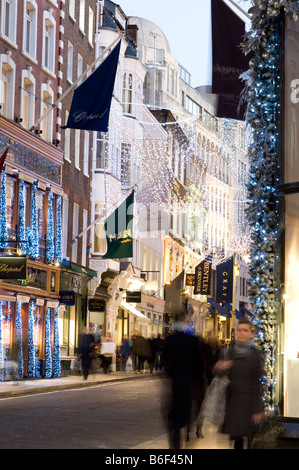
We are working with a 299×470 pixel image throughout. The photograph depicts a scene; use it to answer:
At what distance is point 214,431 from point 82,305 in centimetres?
2877

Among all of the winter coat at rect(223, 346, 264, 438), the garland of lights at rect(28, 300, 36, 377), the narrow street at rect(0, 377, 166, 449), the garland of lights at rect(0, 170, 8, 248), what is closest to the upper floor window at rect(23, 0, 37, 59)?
the garland of lights at rect(0, 170, 8, 248)

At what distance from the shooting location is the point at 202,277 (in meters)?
69.1

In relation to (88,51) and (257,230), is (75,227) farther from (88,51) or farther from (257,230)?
(257,230)

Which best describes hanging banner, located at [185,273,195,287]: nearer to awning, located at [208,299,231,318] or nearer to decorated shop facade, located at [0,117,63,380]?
awning, located at [208,299,231,318]

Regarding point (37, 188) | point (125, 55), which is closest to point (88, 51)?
point (125, 55)

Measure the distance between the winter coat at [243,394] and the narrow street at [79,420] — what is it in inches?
157

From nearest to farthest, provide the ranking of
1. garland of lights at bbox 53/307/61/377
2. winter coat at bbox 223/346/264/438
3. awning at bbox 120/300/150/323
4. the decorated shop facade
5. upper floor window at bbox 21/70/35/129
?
1. winter coat at bbox 223/346/264/438
2. the decorated shop facade
3. upper floor window at bbox 21/70/35/129
4. garland of lights at bbox 53/307/61/377
5. awning at bbox 120/300/150/323

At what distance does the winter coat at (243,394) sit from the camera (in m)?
10.1

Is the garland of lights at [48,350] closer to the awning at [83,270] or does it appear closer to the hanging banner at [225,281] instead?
the awning at [83,270]

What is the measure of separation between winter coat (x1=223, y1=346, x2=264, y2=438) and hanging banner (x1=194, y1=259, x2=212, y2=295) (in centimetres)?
5807

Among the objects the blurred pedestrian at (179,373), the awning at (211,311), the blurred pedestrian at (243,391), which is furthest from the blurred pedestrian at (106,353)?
the awning at (211,311)

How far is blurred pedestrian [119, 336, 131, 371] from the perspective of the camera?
49.3 m

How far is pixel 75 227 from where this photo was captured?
4469 cm

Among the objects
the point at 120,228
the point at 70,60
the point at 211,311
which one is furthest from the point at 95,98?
the point at 211,311
